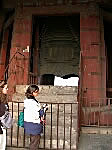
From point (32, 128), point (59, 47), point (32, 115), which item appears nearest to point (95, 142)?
point (32, 128)

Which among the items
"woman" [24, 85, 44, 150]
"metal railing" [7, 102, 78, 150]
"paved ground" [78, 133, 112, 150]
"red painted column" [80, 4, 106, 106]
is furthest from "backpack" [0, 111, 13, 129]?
"red painted column" [80, 4, 106, 106]

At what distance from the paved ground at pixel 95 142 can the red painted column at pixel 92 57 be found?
198cm

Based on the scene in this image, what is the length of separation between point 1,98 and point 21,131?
1589mm

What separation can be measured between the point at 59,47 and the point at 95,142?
22.6 ft

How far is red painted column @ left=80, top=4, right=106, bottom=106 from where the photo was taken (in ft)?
28.1

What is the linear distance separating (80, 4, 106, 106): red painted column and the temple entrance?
220 cm

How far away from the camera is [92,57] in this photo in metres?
8.90

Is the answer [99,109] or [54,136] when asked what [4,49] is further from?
[54,136]

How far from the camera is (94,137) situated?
631 centimetres

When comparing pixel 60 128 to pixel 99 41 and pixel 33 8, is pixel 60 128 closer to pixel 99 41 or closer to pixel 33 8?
pixel 99 41

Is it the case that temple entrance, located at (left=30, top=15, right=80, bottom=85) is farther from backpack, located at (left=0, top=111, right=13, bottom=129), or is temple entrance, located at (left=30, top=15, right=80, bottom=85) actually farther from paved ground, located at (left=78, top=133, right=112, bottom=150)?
backpack, located at (left=0, top=111, right=13, bottom=129)

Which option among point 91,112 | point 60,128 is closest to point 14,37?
point 91,112

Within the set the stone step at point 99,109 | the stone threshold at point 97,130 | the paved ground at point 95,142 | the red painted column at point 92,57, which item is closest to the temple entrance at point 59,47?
the red painted column at point 92,57

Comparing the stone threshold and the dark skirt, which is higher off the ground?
the dark skirt
